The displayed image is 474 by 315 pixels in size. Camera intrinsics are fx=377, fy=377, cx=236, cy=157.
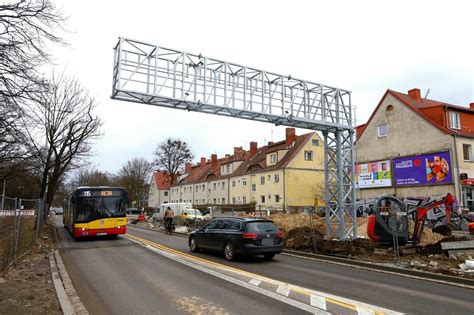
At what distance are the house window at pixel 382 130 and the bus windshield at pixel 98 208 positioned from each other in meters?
26.5

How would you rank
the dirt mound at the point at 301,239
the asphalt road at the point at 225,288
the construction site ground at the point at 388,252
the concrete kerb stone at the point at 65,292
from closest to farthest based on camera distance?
the concrete kerb stone at the point at 65,292
the asphalt road at the point at 225,288
the construction site ground at the point at 388,252
the dirt mound at the point at 301,239

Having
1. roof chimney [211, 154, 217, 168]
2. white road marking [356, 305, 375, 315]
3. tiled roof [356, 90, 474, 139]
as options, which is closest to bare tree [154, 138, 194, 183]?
roof chimney [211, 154, 217, 168]

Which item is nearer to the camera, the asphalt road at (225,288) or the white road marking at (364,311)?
the white road marking at (364,311)

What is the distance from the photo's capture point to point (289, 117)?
648 inches

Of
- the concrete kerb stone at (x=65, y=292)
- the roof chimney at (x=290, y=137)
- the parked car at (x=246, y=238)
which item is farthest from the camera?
the roof chimney at (x=290, y=137)

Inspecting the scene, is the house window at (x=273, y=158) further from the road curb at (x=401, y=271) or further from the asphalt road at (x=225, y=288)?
the asphalt road at (x=225, y=288)

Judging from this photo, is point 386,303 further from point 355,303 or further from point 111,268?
point 111,268

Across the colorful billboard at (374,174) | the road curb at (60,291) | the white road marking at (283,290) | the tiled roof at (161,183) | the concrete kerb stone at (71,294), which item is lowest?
the white road marking at (283,290)

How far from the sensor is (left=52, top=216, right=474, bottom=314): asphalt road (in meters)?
7.09

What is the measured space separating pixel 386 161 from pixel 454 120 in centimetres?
670

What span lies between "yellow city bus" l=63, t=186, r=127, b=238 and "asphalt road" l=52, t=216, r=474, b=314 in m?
7.13

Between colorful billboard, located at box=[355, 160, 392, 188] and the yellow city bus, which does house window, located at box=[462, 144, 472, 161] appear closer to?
colorful billboard, located at box=[355, 160, 392, 188]

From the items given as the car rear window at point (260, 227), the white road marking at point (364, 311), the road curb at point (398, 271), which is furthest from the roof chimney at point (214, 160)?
the white road marking at point (364, 311)

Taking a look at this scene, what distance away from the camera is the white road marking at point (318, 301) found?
709 centimetres
